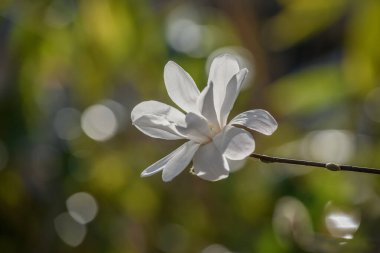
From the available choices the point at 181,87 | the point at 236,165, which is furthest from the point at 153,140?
the point at 181,87

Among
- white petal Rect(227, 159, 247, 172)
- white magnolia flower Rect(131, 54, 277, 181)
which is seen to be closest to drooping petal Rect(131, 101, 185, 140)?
white magnolia flower Rect(131, 54, 277, 181)

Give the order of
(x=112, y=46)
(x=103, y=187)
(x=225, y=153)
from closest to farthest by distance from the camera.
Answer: (x=225, y=153)
(x=112, y=46)
(x=103, y=187)

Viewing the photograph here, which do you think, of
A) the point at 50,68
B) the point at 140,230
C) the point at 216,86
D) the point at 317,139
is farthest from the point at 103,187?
the point at 216,86

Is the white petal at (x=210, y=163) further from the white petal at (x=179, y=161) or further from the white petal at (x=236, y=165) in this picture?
the white petal at (x=236, y=165)

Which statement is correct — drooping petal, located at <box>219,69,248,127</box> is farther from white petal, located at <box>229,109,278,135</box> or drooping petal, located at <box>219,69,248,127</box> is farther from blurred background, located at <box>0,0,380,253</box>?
blurred background, located at <box>0,0,380,253</box>

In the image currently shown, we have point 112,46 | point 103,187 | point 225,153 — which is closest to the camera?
point 225,153

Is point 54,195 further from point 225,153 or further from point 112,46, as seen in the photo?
point 225,153
